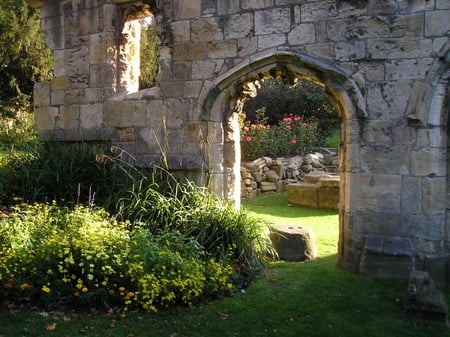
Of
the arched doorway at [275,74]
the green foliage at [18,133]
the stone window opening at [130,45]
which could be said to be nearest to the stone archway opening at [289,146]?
the stone window opening at [130,45]

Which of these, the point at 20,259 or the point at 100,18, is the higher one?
the point at 100,18

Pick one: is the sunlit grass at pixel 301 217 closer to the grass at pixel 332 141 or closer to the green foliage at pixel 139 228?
the green foliage at pixel 139 228

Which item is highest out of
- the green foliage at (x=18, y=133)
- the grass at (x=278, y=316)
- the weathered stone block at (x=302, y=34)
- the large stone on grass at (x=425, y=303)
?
the weathered stone block at (x=302, y=34)

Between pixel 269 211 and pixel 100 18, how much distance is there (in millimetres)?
4774

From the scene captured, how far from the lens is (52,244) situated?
13.4 ft

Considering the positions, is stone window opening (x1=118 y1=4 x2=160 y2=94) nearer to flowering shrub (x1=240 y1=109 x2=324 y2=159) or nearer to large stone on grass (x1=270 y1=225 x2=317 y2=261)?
large stone on grass (x1=270 y1=225 x2=317 y2=261)

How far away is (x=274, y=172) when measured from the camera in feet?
36.7

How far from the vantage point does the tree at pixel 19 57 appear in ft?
49.5

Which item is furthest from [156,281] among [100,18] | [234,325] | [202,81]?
[100,18]

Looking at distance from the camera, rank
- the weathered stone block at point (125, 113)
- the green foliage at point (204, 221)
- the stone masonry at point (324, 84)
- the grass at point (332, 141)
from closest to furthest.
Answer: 1. the stone masonry at point (324, 84)
2. the green foliage at point (204, 221)
3. the weathered stone block at point (125, 113)
4. the grass at point (332, 141)

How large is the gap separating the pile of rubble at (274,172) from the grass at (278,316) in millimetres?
5556

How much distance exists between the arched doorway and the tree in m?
11.5

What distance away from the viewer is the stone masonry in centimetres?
470

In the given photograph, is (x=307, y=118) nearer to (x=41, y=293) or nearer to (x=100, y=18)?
(x=100, y=18)
